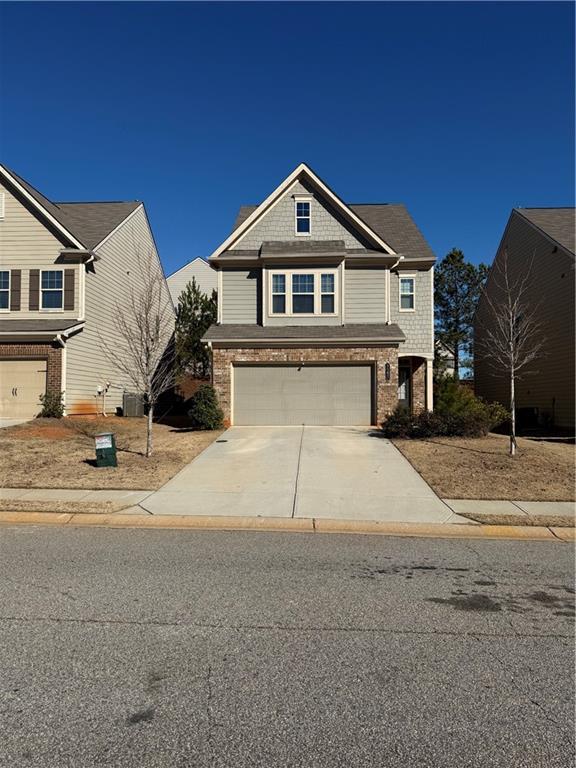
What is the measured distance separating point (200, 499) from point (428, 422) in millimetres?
8112

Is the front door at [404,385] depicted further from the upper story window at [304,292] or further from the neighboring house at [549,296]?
the upper story window at [304,292]

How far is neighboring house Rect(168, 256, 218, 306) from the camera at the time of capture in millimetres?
44594

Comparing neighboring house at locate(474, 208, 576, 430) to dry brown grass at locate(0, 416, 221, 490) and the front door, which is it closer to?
the front door

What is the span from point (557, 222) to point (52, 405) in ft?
72.4

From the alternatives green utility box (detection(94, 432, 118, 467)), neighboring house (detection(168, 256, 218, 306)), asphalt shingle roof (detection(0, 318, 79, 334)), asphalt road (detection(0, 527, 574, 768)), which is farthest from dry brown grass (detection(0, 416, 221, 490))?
neighboring house (detection(168, 256, 218, 306))

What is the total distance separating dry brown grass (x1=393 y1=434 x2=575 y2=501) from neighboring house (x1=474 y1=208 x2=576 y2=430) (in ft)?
17.7

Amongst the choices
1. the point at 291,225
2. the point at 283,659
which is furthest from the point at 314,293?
the point at 283,659

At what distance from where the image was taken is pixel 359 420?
1861 cm

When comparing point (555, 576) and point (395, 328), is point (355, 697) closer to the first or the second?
point (555, 576)

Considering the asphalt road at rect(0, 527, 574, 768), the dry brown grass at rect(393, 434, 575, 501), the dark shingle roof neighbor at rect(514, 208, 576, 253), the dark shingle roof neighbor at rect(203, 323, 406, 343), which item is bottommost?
the asphalt road at rect(0, 527, 574, 768)

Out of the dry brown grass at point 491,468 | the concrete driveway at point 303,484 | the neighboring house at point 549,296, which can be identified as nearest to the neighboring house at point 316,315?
the concrete driveway at point 303,484

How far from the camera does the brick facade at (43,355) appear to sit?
19469 millimetres

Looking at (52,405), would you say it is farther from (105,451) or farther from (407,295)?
(407,295)

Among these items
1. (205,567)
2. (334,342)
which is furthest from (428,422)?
(205,567)
